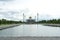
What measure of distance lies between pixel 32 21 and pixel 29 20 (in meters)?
4.05

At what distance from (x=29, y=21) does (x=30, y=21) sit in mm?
1398

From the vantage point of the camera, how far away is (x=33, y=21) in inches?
7790

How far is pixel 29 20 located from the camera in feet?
652

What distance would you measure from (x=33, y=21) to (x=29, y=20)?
17.2ft

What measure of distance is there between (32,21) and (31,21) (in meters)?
1.47

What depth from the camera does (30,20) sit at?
649 feet

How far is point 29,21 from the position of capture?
647 ft

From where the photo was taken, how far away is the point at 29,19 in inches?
7849

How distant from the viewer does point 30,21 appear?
19650cm

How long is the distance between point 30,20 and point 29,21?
1.92m

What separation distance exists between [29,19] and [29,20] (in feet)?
4.82

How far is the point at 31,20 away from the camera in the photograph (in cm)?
19862

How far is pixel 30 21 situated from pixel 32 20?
4033 mm

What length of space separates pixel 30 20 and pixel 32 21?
2811 mm
